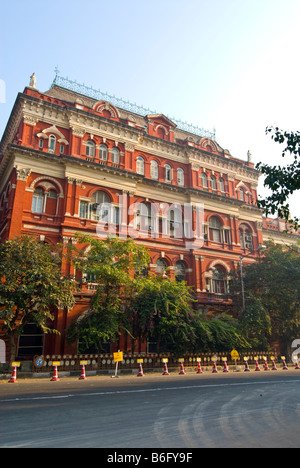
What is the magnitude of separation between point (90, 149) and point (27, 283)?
14242mm

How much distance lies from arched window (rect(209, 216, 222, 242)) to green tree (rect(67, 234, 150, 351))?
42.1ft

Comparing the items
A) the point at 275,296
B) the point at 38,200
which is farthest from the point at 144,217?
the point at 275,296

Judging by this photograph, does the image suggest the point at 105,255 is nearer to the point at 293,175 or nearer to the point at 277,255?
the point at 293,175

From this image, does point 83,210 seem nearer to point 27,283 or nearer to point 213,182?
point 27,283

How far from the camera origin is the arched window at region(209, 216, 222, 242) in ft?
114

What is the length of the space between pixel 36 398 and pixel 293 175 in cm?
1051

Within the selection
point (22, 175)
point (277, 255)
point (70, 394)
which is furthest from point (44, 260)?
point (277, 255)

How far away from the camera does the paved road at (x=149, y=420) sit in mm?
5664

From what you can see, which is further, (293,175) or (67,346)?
(67,346)

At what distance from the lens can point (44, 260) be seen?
20000 millimetres

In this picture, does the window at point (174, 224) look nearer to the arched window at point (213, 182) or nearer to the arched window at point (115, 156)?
the arched window at point (213, 182)

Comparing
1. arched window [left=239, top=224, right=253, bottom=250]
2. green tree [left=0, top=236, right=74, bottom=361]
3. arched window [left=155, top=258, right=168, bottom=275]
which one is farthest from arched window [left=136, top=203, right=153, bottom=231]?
arched window [left=239, top=224, right=253, bottom=250]

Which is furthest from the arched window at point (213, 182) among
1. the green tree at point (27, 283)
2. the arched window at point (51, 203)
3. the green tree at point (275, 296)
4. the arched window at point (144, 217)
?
the green tree at point (27, 283)

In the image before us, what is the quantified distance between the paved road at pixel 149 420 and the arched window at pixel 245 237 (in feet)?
88.8
